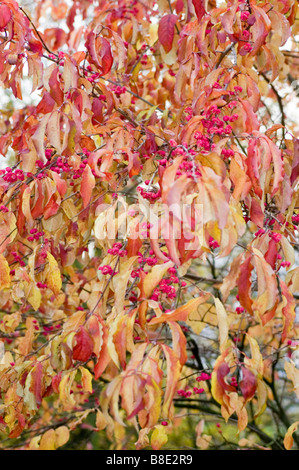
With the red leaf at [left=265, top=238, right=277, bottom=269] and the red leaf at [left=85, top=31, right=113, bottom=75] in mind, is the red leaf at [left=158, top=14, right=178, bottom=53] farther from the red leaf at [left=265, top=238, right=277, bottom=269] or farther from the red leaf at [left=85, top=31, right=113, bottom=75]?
the red leaf at [left=265, top=238, right=277, bottom=269]

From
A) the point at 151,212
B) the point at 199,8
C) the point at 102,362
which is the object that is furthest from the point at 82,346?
the point at 199,8

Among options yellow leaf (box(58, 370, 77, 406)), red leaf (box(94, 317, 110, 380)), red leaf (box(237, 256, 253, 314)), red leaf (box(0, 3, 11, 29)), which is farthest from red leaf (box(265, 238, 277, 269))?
red leaf (box(0, 3, 11, 29))

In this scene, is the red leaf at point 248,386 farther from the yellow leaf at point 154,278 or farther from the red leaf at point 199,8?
the red leaf at point 199,8

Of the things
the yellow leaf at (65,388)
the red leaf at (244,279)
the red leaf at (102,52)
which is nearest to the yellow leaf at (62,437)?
the yellow leaf at (65,388)

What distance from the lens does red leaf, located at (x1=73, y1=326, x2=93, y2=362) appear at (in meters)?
1.13

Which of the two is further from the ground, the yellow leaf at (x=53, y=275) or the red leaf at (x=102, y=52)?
the red leaf at (x=102, y=52)

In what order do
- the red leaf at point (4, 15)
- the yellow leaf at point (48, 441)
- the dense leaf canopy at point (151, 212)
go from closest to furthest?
1. the dense leaf canopy at point (151, 212)
2. the red leaf at point (4, 15)
3. the yellow leaf at point (48, 441)

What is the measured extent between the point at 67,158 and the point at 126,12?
1137 millimetres

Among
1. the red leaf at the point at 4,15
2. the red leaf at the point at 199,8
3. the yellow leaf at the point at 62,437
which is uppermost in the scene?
the red leaf at the point at 199,8

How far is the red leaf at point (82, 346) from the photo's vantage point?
3.70ft

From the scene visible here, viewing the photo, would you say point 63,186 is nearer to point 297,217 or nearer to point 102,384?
point 297,217

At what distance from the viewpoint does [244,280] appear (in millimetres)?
1024

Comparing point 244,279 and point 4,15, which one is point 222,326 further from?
point 4,15
